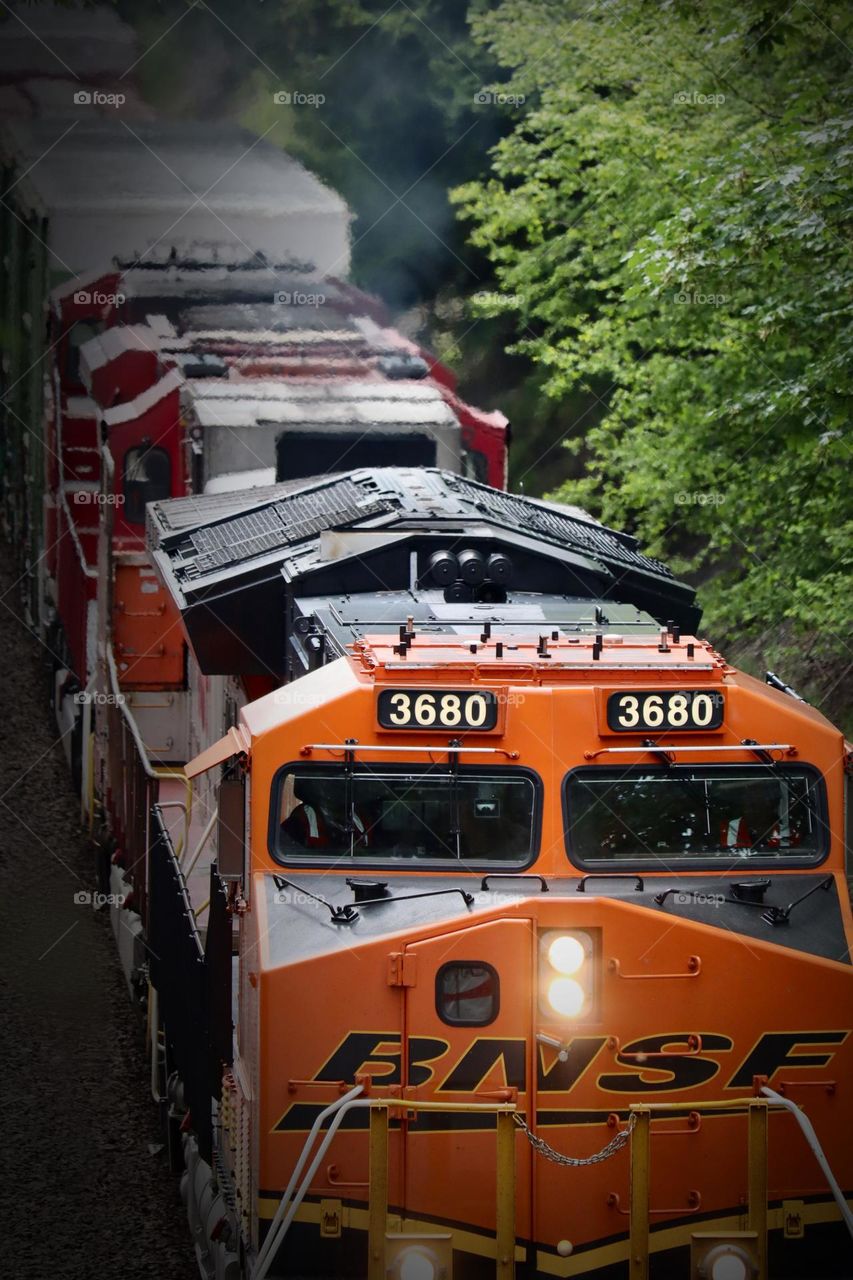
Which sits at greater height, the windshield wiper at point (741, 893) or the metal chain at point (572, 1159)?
the windshield wiper at point (741, 893)

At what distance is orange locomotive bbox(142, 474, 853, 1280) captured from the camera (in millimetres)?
6473

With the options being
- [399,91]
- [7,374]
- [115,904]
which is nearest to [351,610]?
[115,904]

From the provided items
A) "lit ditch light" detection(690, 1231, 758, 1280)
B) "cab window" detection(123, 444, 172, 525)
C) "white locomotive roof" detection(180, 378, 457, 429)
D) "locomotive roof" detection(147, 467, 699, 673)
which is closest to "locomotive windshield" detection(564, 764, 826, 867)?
"lit ditch light" detection(690, 1231, 758, 1280)

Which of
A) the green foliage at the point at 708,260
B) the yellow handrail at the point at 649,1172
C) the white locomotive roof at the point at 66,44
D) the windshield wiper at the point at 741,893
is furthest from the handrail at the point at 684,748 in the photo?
the white locomotive roof at the point at 66,44

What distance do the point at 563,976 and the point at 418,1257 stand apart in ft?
3.89

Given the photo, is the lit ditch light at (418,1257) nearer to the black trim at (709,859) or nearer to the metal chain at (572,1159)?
the metal chain at (572,1159)

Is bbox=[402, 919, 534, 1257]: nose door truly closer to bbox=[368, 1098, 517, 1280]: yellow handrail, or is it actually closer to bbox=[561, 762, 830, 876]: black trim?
bbox=[368, 1098, 517, 1280]: yellow handrail

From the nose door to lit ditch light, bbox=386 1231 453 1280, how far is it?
0.25 feet

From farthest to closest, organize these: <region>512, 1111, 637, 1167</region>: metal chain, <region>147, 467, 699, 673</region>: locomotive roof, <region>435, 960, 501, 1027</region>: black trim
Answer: <region>147, 467, 699, 673</region>: locomotive roof
<region>435, 960, 501, 1027</region>: black trim
<region>512, 1111, 637, 1167</region>: metal chain

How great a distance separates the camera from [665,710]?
696 cm

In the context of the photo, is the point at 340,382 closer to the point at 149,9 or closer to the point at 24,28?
the point at 24,28

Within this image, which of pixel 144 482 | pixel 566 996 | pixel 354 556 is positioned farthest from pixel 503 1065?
pixel 144 482

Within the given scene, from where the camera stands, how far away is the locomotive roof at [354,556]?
9375 mm

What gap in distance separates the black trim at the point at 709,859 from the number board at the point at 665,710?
166 mm
